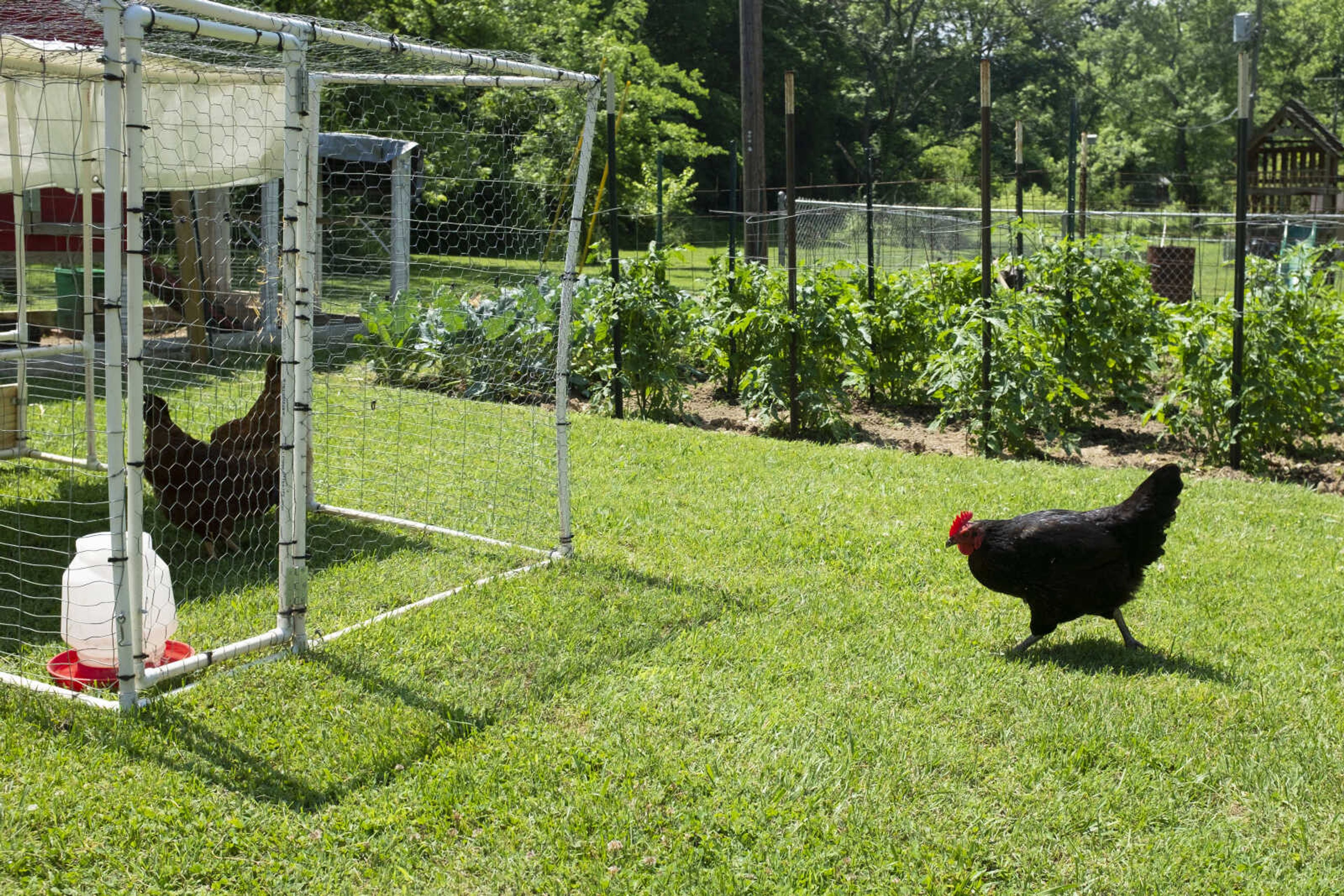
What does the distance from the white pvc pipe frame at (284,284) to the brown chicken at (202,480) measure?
0.65 metres

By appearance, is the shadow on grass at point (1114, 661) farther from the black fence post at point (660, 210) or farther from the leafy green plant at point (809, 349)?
the black fence post at point (660, 210)

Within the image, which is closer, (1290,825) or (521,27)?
(1290,825)

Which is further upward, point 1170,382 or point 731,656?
point 1170,382

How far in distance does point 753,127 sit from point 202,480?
26.6ft

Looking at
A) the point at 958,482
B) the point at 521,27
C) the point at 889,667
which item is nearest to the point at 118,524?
the point at 889,667

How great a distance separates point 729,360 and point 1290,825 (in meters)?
7.08

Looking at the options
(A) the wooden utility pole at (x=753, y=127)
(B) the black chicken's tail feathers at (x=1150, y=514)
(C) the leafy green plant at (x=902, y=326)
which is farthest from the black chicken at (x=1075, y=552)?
(A) the wooden utility pole at (x=753, y=127)

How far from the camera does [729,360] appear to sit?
995 centimetres

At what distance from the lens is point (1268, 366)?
25.8 feet

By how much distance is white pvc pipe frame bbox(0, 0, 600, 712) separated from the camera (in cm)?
349

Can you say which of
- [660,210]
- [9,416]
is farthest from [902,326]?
[9,416]

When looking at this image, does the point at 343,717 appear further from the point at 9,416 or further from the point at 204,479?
the point at 9,416

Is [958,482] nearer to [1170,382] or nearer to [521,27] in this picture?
[1170,382]

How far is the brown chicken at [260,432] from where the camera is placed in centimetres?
560
